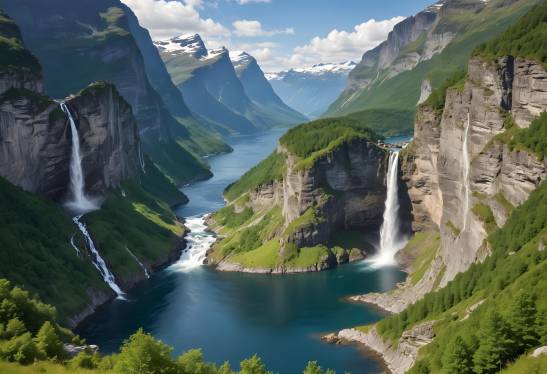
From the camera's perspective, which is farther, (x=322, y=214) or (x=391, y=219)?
(x=391, y=219)

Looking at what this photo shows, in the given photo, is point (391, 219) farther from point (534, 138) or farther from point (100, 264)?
point (100, 264)

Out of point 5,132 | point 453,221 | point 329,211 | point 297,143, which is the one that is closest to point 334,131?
point 297,143

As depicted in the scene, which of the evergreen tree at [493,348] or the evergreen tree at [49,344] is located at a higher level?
the evergreen tree at [49,344]

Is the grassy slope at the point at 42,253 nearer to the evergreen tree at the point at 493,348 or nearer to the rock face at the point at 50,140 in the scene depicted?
the rock face at the point at 50,140

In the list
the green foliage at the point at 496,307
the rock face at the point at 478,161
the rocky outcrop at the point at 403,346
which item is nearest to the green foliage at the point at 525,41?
the rock face at the point at 478,161

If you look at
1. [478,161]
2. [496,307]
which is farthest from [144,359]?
[478,161]

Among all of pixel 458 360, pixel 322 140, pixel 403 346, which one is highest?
pixel 322 140
